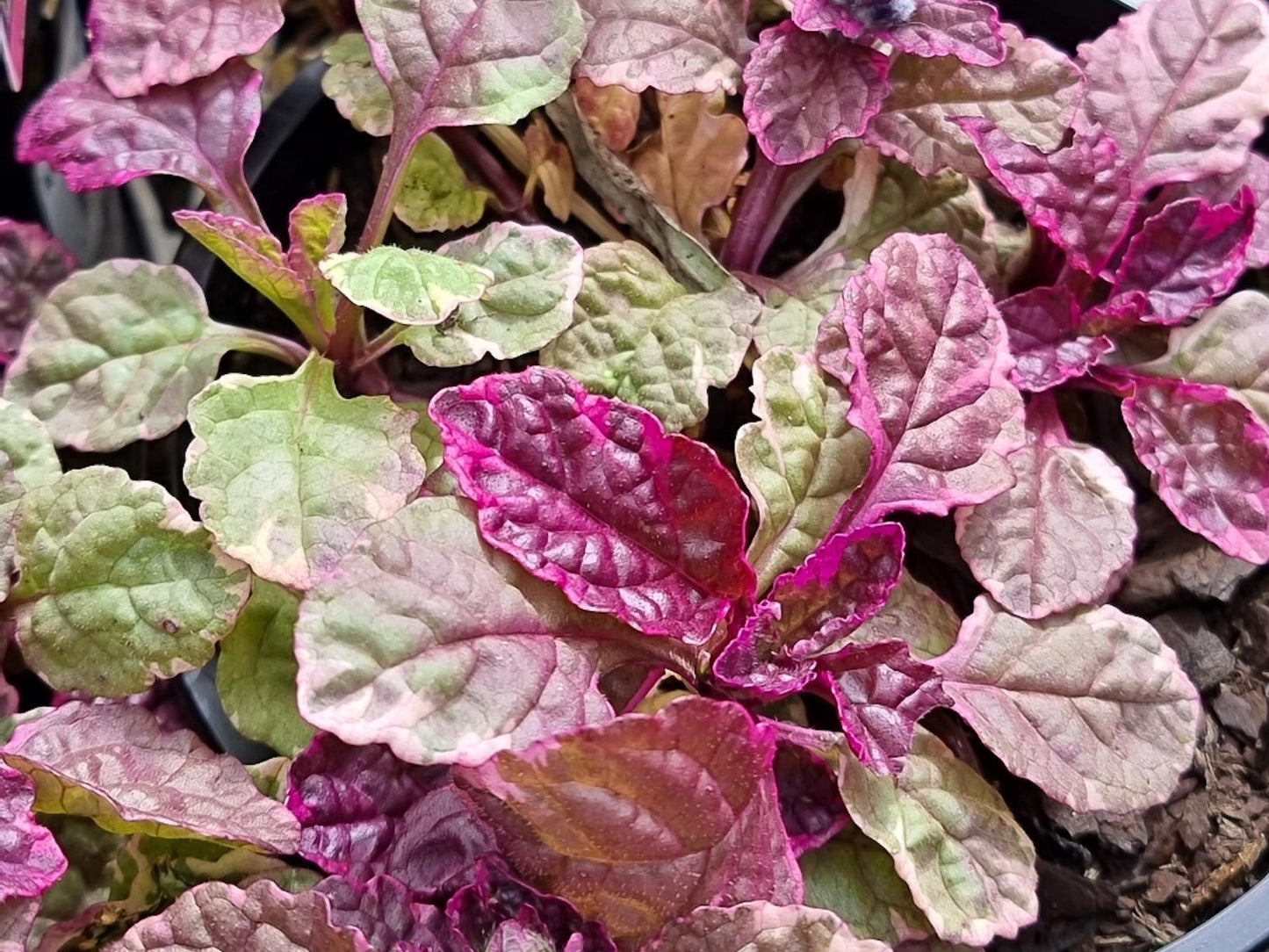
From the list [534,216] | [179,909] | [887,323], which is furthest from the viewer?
[534,216]

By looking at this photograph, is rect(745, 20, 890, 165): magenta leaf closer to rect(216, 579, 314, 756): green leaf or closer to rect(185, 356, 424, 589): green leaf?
rect(185, 356, 424, 589): green leaf

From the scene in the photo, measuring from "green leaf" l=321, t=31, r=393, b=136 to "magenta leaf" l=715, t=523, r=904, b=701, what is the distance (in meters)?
0.43

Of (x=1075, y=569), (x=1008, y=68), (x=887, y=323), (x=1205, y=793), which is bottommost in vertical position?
(x=1205, y=793)

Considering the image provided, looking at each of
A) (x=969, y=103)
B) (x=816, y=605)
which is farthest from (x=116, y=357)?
(x=969, y=103)

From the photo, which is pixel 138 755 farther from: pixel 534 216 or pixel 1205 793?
pixel 1205 793

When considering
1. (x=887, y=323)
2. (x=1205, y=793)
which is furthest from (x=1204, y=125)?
(x=1205, y=793)

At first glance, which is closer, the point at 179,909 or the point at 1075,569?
the point at 179,909

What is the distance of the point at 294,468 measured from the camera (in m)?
0.64

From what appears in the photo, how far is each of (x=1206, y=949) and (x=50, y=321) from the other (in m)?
0.79

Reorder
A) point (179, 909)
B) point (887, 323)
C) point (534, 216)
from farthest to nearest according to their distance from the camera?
point (534, 216) → point (887, 323) → point (179, 909)

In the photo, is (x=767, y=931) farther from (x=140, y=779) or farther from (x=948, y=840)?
(x=140, y=779)

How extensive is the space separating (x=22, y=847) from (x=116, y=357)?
0.31 m

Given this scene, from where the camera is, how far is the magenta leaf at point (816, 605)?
59 cm

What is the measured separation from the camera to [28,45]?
956 millimetres
